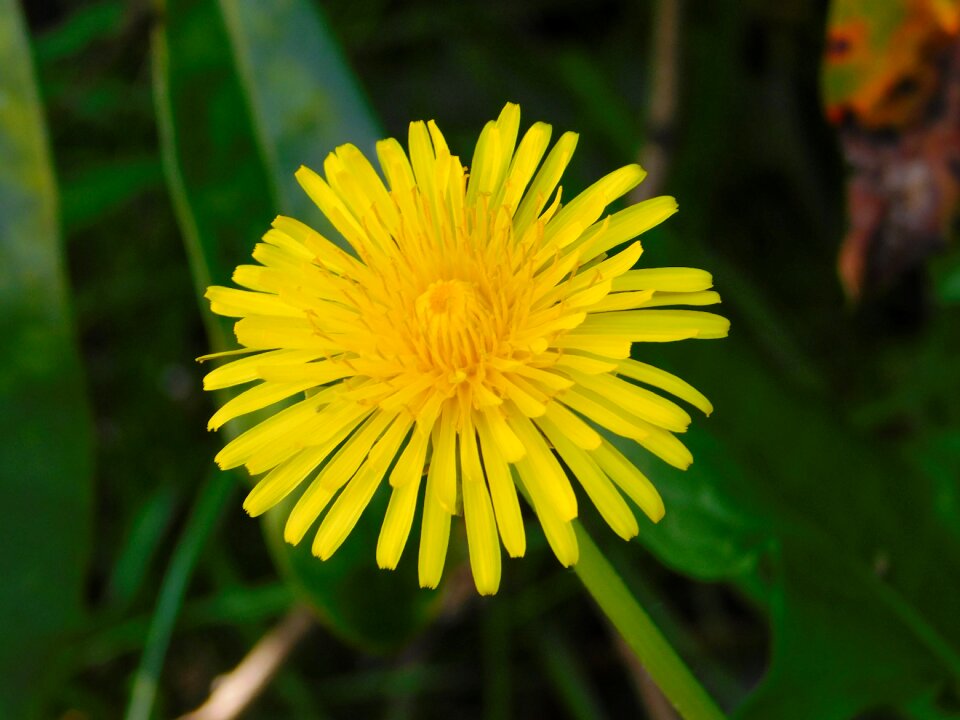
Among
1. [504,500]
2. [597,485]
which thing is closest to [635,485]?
[597,485]

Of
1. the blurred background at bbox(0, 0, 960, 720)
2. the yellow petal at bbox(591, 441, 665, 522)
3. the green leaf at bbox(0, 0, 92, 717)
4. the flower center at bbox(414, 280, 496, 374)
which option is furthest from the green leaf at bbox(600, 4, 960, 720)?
the green leaf at bbox(0, 0, 92, 717)

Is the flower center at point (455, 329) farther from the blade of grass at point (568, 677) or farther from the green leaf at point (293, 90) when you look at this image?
the blade of grass at point (568, 677)

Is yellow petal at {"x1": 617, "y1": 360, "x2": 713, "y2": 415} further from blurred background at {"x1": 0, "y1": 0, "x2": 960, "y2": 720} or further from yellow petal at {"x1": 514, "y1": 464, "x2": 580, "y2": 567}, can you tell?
blurred background at {"x1": 0, "y1": 0, "x2": 960, "y2": 720}

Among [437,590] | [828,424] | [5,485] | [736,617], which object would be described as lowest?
[736,617]

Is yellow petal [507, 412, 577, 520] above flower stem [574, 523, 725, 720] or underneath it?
above

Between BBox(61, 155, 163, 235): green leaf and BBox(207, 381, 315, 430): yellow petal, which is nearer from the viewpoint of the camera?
BBox(207, 381, 315, 430): yellow petal

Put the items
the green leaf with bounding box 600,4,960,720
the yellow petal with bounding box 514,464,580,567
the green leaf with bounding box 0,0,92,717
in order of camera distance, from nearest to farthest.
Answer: the yellow petal with bounding box 514,464,580,567, the green leaf with bounding box 600,4,960,720, the green leaf with bounding box 0,0,92,717

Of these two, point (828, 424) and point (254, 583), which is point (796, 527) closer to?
point (828, 424)

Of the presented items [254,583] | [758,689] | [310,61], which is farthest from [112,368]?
[758,689]
